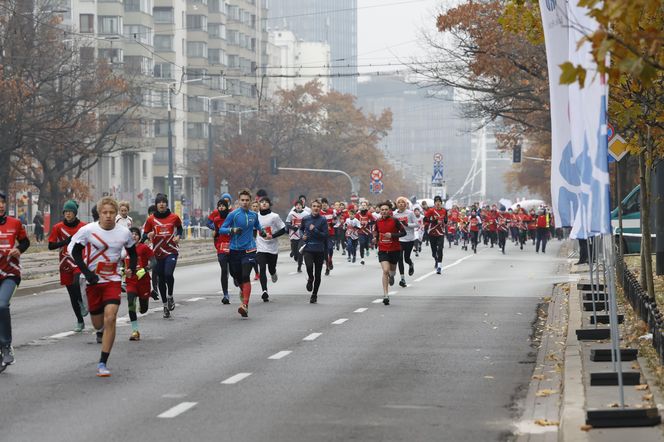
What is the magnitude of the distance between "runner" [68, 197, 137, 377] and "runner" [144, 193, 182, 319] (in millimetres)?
6055

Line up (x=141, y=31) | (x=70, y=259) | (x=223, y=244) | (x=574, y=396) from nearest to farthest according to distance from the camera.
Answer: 1. (x=574, y=396)
2. (x=70, y=259)
3. (x=223, y=244)
4. (x=141, y=31)

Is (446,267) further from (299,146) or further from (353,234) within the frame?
(299,146)

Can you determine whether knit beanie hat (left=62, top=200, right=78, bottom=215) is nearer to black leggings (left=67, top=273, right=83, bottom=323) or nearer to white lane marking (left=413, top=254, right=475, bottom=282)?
black leggings (left=67, top=273, right=83, bottom=323)

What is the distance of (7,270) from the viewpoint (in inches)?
535

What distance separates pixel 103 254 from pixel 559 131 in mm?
4265

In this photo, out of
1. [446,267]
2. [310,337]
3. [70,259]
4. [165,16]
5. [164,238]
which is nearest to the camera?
[310,337]

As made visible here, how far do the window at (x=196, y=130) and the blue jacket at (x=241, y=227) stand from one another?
103 metres

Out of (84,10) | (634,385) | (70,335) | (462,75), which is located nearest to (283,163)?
(84,10)

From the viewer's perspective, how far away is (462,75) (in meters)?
39.9

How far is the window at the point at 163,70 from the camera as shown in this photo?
11312 centimetres

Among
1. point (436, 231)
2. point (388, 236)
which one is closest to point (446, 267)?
point (436, 231)

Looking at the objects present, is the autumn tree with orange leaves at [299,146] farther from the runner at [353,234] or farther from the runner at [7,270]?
the runner at [7,270]

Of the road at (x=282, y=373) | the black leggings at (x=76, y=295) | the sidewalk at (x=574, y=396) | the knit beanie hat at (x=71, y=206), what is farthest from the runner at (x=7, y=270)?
the sidewalk at (x=574, y=396)

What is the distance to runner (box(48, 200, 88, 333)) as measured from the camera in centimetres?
1709
